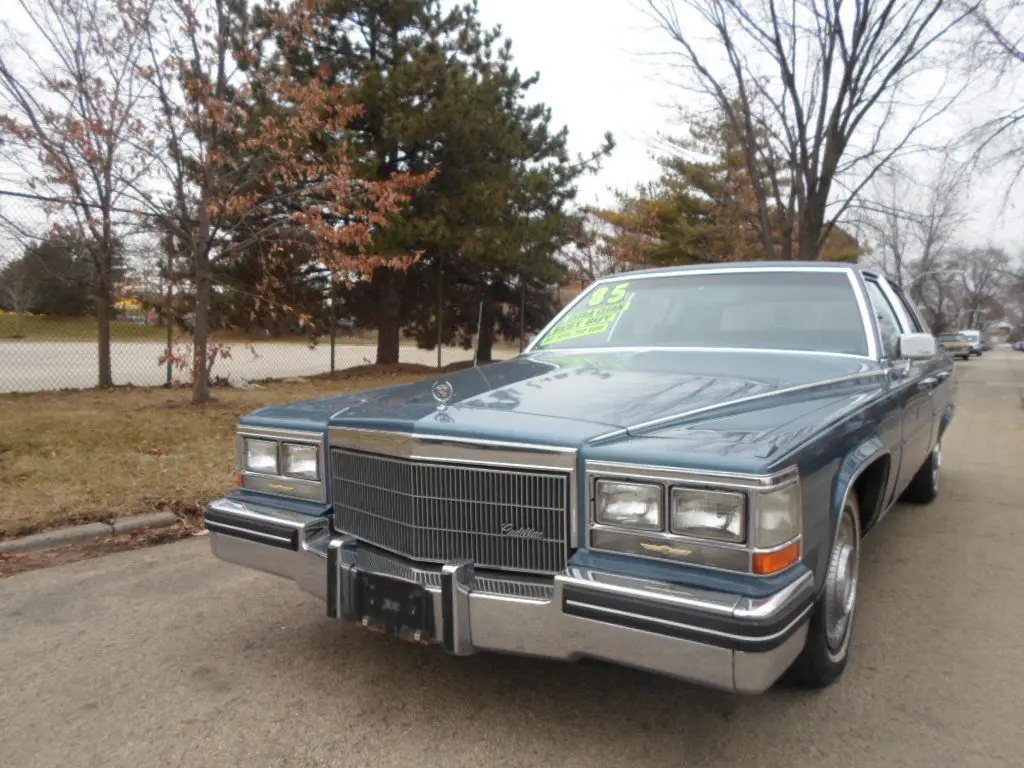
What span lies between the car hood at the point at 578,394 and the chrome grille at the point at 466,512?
0.43 feet

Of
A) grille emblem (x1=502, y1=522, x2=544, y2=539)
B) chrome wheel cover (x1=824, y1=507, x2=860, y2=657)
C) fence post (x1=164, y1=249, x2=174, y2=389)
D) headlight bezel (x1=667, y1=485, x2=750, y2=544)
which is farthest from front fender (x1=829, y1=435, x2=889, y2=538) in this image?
fence post (x1=164, y1=249, x2=174, y2=389)

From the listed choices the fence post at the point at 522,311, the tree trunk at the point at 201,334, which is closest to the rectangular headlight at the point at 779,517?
the tree trunk at the point at 201,334

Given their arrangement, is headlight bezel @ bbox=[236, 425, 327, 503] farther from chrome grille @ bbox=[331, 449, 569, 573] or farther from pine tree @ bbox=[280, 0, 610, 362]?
pine tree @ bbox=[280, 0, 610, 362]

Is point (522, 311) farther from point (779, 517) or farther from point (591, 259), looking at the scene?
point (779, 517)

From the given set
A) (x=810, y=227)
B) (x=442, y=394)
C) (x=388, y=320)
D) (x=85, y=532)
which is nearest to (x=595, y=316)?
(x=442, y=394)

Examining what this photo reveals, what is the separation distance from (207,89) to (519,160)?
9435 millimetres

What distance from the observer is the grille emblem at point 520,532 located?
2.33 m

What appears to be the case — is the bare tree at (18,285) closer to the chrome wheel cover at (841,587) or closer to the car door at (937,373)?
the car door at (937,373)

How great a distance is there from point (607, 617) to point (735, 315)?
2232 mm

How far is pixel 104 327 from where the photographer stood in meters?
10.5

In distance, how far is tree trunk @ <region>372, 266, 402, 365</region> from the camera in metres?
16.9

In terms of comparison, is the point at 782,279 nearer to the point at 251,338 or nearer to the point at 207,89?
the point at 207,89

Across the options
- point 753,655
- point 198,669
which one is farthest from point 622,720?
point 198,669

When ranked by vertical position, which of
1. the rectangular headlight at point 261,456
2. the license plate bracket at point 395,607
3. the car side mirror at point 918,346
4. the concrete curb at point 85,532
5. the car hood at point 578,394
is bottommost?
the concrete curb at point 85,532
